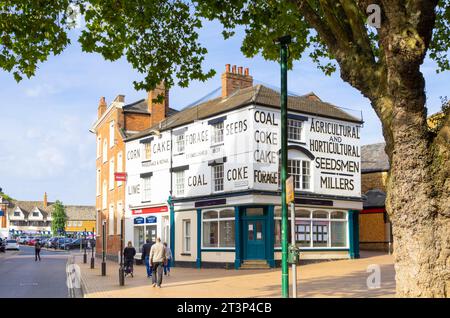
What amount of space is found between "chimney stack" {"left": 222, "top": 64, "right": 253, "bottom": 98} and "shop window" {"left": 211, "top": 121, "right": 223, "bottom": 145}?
376 centimetres

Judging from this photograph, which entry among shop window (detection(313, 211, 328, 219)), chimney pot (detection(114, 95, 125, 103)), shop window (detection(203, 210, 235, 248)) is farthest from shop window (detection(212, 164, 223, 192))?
chimney pot (detection(114, 95, 125, 103))

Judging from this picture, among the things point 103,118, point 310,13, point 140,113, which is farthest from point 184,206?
point 310,13

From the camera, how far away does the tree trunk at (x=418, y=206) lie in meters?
8.35

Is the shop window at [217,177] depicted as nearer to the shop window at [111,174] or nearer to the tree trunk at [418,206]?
the shop window at [111,174]

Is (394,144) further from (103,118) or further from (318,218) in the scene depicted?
(103,118)

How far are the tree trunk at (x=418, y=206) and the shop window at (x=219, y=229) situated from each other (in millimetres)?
21878

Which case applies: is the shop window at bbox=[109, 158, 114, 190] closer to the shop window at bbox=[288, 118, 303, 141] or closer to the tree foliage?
the shop window at bbox=[288, 118, 303, 141]

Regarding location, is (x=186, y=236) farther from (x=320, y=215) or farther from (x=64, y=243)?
(x=64, y=243)

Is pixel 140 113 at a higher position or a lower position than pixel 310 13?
higher

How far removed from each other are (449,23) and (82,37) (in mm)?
9682

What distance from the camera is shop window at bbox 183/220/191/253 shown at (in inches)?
1326

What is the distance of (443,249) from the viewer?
8.37m

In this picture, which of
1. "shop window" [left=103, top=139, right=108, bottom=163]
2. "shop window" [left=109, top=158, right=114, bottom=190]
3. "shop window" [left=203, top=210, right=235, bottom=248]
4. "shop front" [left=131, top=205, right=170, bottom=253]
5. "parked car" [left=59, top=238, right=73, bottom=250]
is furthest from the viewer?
"parked car" [left=59, top=238, right=73, bottom=250]

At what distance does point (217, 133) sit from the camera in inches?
1264
